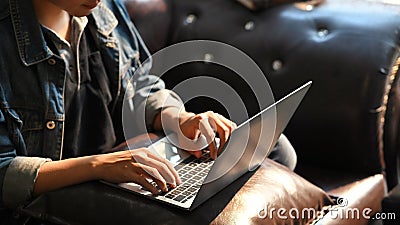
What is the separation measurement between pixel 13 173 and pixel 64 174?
3.4 inches

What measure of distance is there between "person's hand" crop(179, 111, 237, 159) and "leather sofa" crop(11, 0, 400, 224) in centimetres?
32

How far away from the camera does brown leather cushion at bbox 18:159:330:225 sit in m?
1.03

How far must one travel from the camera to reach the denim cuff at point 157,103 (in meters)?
1.38

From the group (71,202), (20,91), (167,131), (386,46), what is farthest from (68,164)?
(386,46)

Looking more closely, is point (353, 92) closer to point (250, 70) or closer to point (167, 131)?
point (250, 70)

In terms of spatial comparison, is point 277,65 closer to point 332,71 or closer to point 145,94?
point 332,71

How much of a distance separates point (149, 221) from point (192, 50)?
0.72 meters

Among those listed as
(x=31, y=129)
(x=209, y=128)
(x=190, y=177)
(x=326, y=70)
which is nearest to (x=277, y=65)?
(x=326, y=70)

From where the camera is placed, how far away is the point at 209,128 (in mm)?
1219

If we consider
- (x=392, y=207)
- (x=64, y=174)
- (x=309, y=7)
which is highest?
(x=309, y=7)

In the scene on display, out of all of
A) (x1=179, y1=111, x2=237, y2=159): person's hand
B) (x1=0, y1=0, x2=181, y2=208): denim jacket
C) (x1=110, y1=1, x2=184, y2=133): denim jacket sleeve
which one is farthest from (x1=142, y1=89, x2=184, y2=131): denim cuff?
(x1=0, y1=0, x2=181, y2=208): denim jacket

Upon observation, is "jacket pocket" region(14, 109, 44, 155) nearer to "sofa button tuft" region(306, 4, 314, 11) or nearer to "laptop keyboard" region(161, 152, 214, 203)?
"laptop keyboard" region(161, 152, 214, 203)

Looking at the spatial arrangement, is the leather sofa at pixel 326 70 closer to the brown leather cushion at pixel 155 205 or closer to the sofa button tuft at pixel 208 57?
the sofa button tuft at pixel 208 57

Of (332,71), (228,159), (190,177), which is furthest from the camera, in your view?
(332,71)
